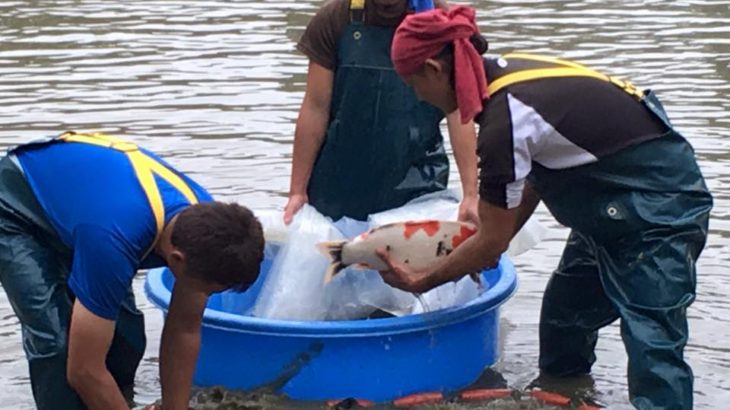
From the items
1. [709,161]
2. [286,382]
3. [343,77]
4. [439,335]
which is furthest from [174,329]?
[709,161]

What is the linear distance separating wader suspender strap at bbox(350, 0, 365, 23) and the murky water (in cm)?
154

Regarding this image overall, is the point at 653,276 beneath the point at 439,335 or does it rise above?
above

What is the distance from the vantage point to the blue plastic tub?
197 inches

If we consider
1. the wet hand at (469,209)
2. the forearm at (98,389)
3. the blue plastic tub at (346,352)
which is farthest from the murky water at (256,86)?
the forearm at (98,389)

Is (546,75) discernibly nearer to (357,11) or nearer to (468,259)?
(468,259)

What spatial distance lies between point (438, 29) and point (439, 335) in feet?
4.52

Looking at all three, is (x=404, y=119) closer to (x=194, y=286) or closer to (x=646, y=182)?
(x=646, y=182)

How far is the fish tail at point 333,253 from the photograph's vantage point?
202 inches

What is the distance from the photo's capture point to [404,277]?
4953mm

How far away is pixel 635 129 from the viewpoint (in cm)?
453

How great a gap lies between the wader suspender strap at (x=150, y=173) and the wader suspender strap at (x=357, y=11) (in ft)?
4.59

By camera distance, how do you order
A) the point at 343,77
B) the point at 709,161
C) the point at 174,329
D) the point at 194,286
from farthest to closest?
the point at 709,161 → the point at 343,77 → the point at 174,329 → the point at 194,286

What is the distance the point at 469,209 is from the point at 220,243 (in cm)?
173

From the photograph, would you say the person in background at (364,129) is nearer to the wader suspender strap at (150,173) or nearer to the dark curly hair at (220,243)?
the wader suspender strap at (150,173)
